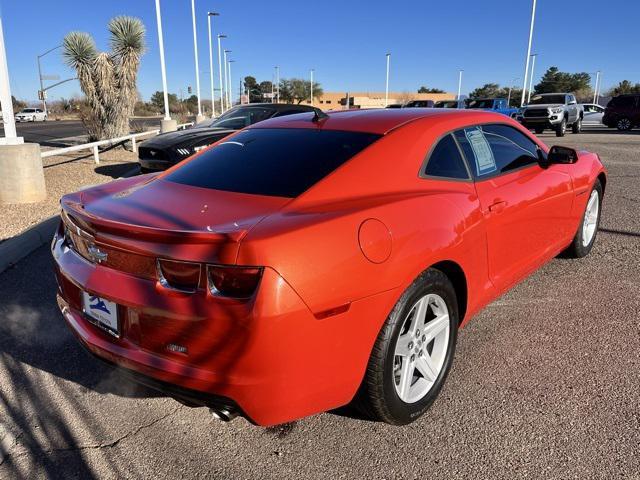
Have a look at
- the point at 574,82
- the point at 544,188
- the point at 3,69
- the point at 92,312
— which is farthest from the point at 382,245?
the point at 574,82

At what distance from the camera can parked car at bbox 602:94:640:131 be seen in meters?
25.2

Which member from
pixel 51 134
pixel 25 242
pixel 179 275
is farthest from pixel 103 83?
pixel 179 275

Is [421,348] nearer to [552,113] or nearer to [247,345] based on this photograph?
[247,345]

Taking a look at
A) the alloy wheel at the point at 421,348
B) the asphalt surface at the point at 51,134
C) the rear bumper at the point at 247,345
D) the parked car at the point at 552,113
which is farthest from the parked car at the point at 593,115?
the rear bumper at the point at 247,345

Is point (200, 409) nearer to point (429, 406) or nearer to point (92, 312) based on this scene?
point (92, 312)

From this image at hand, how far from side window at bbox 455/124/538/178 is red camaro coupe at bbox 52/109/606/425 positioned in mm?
22

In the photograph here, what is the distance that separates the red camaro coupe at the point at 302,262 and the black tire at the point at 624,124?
88.2 ft

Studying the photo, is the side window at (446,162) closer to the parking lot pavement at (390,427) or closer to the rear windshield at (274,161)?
the rear windshield at (274,161)

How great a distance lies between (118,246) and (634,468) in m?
2.49

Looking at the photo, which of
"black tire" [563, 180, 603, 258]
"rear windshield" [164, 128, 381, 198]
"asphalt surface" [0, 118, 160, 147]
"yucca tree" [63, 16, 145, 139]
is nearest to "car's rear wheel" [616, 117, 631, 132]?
"yucca tree" [63, 16, 145, 139]

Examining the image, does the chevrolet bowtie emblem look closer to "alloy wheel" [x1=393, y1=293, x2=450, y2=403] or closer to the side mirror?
"alloy wheel" [x1=393, y1=293, x2=450, y2=403]

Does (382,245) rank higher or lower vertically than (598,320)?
higher

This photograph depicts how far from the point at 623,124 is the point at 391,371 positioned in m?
28.7

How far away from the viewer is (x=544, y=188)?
374cm
